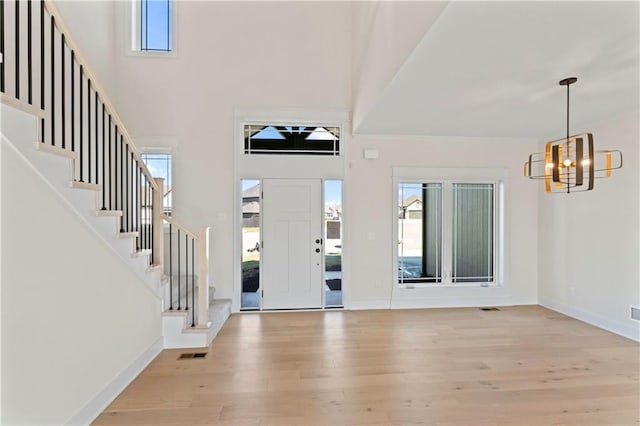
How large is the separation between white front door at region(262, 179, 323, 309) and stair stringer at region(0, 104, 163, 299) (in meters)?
2.20

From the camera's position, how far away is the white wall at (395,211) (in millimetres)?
5133

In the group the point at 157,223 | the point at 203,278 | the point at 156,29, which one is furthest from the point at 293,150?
the point at 156,29

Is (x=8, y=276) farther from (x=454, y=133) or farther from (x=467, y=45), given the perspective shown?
(x=454, y=133)

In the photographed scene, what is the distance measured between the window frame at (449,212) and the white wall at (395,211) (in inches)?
3.1

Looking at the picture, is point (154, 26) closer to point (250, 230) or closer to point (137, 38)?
point (137, 38)

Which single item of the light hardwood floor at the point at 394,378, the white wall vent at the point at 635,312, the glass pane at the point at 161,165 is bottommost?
the light hardwood floor at the point at 394,378

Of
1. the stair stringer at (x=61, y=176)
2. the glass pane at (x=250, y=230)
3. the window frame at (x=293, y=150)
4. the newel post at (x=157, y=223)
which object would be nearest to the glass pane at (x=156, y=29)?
the window frame at (x=293, y=150)

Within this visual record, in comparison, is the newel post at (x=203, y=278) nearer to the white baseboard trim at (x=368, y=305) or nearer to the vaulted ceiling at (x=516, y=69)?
the white baseboard trim at (x=368, y=305)

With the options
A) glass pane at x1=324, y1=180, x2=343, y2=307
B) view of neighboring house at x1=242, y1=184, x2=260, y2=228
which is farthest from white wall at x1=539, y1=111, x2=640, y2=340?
view of neighboring house at x1=242, y1=184, x2=260, y2=228

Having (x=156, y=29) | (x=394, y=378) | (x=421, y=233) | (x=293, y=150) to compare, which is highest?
(x=156, y=29)

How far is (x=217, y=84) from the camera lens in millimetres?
4965

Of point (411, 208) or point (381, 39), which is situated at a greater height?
point (381, 39)

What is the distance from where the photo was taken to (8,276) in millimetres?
1738

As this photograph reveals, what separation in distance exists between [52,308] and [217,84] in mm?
3870
